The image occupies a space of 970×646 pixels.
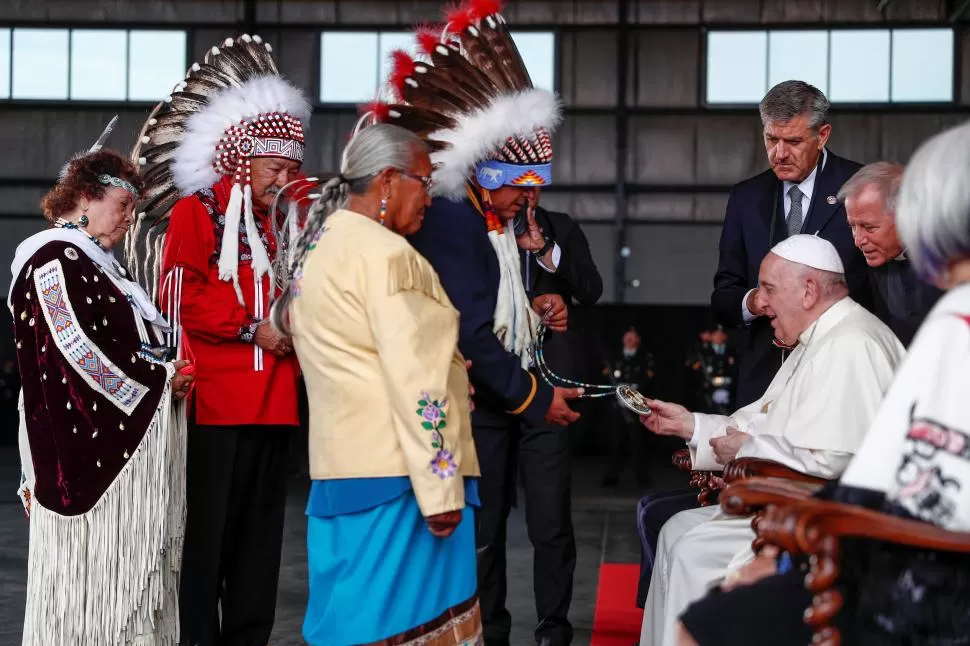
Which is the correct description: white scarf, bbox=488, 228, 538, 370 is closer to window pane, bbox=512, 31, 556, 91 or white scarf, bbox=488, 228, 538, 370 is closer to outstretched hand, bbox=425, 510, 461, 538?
outstretched hand, bbox=425, 510, 461, 538

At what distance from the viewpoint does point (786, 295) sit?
299cm

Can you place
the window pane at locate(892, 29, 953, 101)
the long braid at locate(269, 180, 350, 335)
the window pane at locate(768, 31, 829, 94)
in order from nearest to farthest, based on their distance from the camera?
the long braid at locate(269, 180, 350, 335) → the window pane at locate(892, 29, 953, 101) → the window pane at locate(768, 31, 829, 94)

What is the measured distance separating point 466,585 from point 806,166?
1714 millimetres

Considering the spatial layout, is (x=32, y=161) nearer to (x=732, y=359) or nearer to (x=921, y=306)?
(x=732, y=359)

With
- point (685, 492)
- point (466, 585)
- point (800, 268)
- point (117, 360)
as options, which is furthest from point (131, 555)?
point (800, 268)

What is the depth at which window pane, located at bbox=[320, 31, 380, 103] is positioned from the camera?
1356cm

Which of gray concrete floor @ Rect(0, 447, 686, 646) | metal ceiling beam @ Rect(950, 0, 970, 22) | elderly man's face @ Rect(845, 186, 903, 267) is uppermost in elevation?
metal ceiling beam @ Rect(950, 0, 970, 22)

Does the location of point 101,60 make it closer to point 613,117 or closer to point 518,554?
point 613,117

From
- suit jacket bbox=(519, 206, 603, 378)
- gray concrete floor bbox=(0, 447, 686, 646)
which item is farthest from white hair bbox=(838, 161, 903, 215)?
gray concrete floor bbox=(0, 447, 686, 646)

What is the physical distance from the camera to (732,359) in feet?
36.1

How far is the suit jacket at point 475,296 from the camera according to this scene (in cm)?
286

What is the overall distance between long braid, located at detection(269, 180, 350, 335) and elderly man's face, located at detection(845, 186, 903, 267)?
138 centimetres

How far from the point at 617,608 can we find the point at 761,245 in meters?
1.66

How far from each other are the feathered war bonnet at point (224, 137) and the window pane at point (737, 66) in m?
10.4
